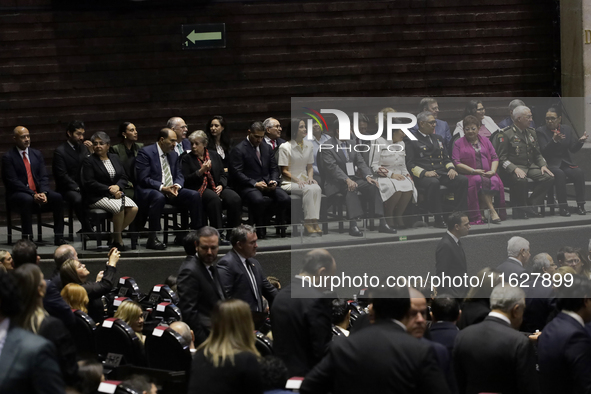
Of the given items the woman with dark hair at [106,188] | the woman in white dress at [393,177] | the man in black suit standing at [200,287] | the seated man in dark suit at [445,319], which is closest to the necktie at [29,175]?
the woman with dark hair at [106,188]

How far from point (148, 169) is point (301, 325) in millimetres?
4961

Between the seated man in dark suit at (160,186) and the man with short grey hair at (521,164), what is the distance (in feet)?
11.9

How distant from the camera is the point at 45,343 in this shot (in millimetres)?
3572

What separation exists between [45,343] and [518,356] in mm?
2398

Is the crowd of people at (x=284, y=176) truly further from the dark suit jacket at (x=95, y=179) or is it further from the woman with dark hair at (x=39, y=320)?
the woman with dark hair at (x=39, y=320)

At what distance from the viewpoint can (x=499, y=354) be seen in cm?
450

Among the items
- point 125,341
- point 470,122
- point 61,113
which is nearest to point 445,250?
point 470,122

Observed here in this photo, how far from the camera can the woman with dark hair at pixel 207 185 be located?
9.86 m

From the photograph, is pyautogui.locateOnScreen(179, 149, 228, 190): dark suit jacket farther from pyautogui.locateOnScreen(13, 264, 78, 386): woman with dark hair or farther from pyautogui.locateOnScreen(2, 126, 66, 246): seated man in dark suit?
pyautogui.locateOnScreen(13, 264, 78, 386): woman with dark hair

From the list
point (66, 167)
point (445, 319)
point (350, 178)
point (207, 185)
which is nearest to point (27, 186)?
point (66, 167)

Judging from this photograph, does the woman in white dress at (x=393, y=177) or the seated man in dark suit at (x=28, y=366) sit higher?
the woman in white dress at (x=393, y=177)

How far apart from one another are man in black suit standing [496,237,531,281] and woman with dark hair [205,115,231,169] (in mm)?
4373

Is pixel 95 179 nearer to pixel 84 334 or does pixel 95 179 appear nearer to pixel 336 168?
pixel 336 168

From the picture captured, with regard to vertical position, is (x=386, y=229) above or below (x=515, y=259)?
above
